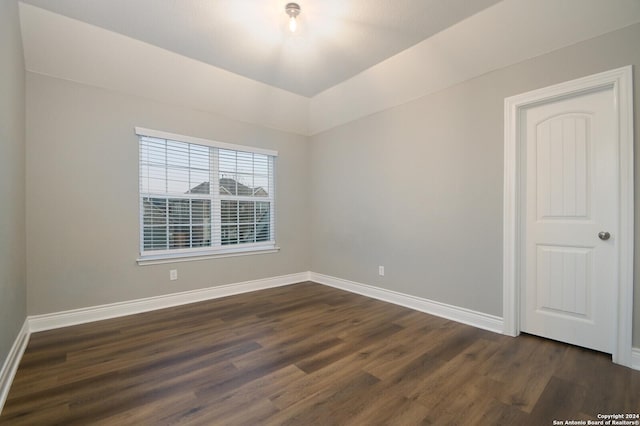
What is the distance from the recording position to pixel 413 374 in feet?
6.49

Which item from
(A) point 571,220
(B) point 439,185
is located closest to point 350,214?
(B) point 439,185

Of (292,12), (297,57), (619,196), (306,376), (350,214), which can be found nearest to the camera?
(306,376)

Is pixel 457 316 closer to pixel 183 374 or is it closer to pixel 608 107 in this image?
pixel 608 107

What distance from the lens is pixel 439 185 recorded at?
3123 millimetres

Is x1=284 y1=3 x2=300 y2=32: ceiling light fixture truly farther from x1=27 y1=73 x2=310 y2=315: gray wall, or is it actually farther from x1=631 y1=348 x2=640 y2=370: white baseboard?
x1=631 y1=348 x2=640 y2=370: white baseboard

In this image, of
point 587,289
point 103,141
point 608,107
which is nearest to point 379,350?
point 587,289

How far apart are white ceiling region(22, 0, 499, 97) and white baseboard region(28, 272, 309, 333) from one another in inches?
108

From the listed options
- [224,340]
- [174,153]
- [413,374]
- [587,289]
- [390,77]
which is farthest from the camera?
[174,153]

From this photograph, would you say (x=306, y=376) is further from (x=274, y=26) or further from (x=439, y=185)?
(x=274, y=26)

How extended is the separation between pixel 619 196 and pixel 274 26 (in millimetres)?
3073

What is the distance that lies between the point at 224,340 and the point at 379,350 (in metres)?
1.35

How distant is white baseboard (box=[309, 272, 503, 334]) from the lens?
2.74 meters

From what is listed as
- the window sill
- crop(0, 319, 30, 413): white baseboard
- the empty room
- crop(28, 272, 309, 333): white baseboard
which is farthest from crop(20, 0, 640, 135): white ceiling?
crop(0, 319, 30, 413): white baseboard

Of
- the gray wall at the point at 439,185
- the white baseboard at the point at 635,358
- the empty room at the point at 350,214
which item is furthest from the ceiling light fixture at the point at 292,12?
the white baseboard at the point at 635,358
